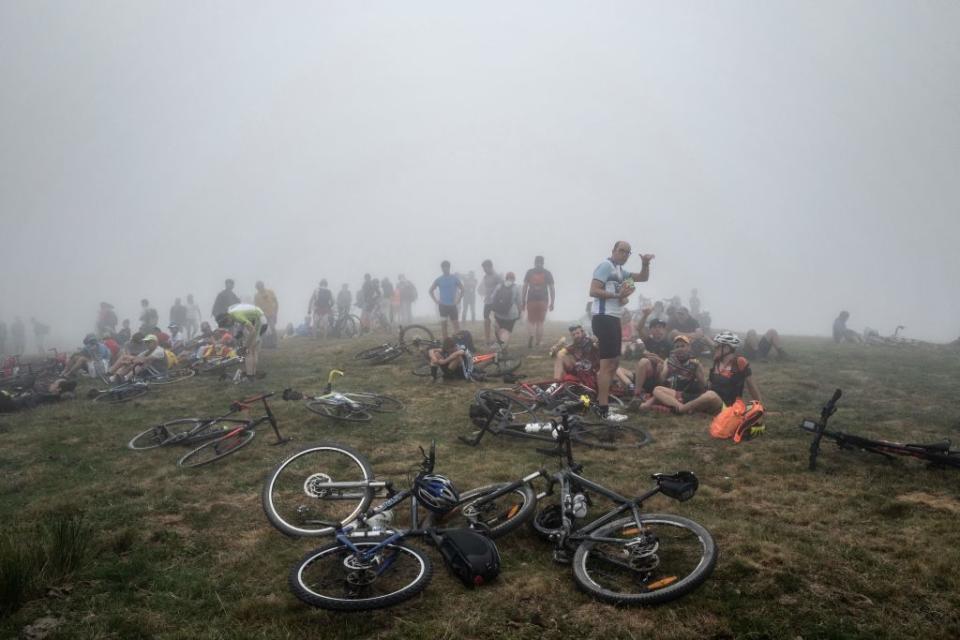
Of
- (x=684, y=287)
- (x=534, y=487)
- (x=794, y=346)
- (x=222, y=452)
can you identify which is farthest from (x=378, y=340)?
(x=684, y=287)

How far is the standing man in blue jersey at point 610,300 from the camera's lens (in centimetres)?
873

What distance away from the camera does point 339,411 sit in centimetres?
965

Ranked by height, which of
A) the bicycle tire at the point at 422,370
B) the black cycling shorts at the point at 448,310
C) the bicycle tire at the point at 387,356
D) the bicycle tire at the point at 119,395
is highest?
the black cycling shorts at the point at 448,310

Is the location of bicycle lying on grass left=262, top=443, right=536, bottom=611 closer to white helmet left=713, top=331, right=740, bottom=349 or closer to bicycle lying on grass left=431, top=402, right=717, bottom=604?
bicycle lying on grass left=431, top=402, right=717, bottom=604

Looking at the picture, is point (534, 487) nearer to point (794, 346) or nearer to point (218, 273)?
point (794, 346)

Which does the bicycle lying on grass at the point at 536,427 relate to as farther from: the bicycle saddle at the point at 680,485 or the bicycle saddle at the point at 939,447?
the bicycle saddle at the point at 939,447

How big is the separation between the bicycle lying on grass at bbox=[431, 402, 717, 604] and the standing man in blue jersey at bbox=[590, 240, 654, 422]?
3873 millimetres

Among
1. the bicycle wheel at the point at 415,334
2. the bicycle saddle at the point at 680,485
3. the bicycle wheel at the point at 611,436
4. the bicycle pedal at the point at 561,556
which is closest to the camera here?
the bicycle saddle at the point at 680,485

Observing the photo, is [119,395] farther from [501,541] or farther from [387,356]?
[501,541]

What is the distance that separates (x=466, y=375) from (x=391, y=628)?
855cm

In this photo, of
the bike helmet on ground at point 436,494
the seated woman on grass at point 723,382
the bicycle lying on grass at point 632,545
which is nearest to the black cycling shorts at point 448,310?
the seated woman on grass at point 723,382

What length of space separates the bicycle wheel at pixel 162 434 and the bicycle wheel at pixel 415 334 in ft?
22.5

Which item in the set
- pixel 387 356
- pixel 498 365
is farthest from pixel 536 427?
pixel 387 356

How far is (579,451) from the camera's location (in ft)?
24.8
